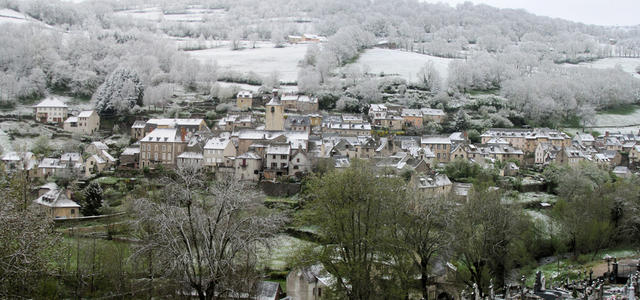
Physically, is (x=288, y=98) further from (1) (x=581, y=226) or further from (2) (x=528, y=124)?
(1) (x=581, y=226)

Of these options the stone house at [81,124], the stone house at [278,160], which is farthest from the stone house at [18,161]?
the stone house at [278,160]

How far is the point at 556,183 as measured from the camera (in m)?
59.9

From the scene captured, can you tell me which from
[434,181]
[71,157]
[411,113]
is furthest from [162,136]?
[411,113]

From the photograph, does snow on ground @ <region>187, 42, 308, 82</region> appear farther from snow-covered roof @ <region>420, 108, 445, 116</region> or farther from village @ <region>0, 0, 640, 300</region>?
snow-covered roof @ <region>420, 108, 445, 116</region>

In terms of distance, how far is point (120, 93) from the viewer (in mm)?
88438

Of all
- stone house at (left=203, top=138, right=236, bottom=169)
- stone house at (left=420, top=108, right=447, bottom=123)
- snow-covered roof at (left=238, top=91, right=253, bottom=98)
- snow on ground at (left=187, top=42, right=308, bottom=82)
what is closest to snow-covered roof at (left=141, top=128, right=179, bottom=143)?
stone house at (left=203, top=138, right=236, bottom=169)

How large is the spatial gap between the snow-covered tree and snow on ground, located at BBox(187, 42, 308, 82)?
102 feet

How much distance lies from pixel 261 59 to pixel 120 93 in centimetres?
5508

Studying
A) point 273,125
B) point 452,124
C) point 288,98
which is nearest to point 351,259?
point 273,125

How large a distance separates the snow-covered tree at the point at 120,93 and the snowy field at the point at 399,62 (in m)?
51.8

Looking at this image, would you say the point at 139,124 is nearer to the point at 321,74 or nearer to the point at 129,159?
the point at 129,159

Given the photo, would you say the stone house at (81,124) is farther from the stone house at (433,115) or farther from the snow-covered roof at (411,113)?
the stone house at (433,115)

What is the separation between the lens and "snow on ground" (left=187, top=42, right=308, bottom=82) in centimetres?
12469

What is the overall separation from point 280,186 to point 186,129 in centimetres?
2117
